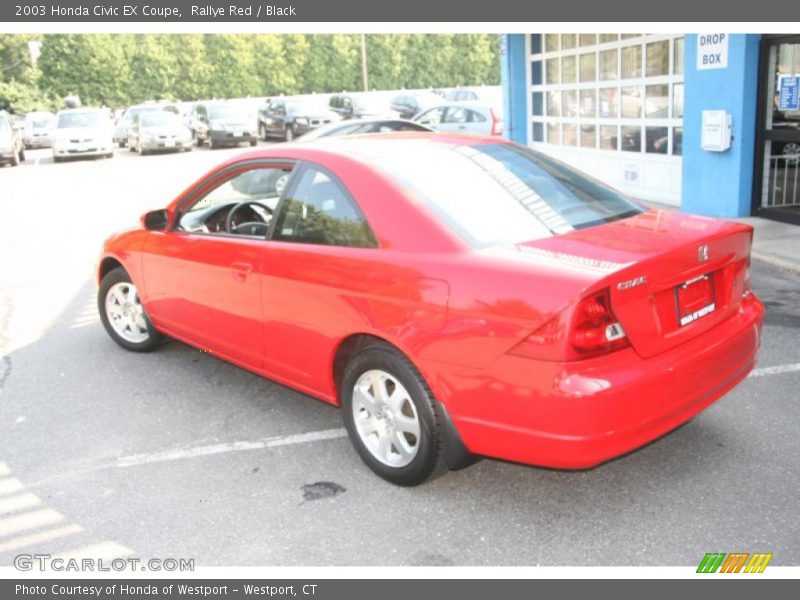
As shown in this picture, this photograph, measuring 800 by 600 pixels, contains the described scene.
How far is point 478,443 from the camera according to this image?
11.0 ft

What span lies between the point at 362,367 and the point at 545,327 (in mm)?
1027

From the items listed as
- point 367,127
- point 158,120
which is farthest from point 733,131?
point 158,120

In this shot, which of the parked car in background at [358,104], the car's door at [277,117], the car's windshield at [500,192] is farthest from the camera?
the parked car in background at [358,104]

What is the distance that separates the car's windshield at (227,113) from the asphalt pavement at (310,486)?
2462 cm

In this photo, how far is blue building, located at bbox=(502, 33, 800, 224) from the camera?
29.8ft

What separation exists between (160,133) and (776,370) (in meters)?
25.8

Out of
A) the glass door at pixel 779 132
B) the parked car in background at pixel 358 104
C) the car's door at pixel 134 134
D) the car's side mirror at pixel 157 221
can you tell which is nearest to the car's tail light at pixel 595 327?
the car's side mirror at pixel 157 221

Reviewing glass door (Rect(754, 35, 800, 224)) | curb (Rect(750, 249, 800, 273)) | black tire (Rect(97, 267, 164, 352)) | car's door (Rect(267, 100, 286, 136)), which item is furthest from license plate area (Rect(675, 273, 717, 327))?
car's door (Rect(267, 100, 286, 136))

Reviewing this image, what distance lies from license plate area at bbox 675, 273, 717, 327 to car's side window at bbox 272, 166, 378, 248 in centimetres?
137

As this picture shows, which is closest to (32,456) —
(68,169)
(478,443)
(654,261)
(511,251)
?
(478,443)

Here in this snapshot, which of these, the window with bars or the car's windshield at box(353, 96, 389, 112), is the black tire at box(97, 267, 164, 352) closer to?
the window with bars

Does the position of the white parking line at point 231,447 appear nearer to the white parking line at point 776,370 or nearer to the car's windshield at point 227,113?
the white parking line at point 776,370

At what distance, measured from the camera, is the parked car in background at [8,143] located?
24656 mm

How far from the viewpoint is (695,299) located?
136 inches
